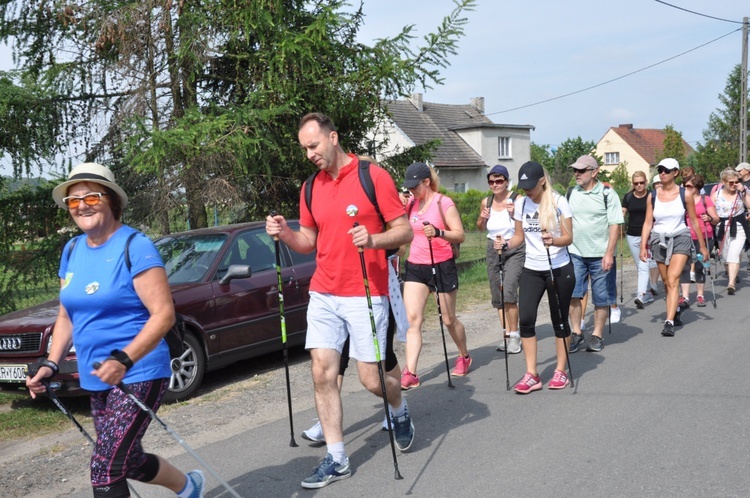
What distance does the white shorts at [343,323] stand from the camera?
474cm

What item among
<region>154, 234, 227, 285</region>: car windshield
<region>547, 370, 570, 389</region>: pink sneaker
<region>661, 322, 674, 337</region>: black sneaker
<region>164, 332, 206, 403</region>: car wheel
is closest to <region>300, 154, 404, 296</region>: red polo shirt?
<region>547, 370, 570, 389</region>: pink sneaker

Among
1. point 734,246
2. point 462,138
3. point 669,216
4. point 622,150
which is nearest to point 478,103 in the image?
point 462,138

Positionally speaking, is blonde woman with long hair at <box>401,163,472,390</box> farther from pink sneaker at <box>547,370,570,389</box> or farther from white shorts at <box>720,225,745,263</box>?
white shorts at <box>720,225,745,263</box>

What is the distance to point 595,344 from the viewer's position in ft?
27.8

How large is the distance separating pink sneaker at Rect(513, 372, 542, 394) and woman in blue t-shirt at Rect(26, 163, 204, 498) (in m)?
3.80

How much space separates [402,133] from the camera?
138 ft

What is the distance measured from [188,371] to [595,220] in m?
4.62

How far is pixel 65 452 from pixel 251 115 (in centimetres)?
548

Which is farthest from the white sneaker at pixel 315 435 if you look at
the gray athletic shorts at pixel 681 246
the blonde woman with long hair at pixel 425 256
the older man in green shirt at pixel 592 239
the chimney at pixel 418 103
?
the chimney at pixel 418 103

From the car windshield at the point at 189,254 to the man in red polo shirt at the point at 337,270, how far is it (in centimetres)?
324

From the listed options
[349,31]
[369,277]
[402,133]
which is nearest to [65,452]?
[369,277]

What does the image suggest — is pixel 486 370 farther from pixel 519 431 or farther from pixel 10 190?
pixel 10 190

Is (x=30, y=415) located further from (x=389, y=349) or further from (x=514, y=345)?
(x=514, y=345)

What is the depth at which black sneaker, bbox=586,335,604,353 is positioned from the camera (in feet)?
27.8
